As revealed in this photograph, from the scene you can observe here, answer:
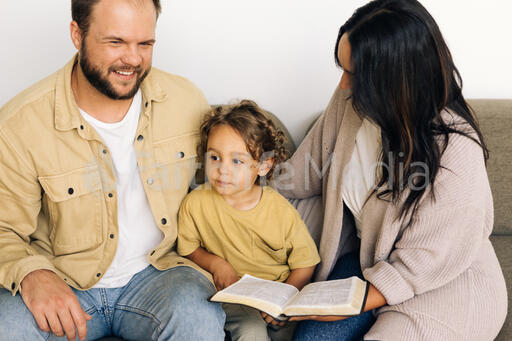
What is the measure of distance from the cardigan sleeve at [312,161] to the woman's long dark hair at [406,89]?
1.03 ft

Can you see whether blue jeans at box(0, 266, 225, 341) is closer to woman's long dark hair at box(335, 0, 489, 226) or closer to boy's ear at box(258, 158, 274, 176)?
boy's ear at box(258, 158, 274, 176)

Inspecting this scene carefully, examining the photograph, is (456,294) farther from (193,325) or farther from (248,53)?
(248,53)

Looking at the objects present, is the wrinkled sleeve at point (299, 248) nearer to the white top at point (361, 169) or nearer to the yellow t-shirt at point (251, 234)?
the yellow t-shirt at point (251, 234)

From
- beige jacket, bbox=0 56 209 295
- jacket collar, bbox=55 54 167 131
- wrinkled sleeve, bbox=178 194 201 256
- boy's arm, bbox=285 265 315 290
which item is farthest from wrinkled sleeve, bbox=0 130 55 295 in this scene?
boy's arm, bbox=285 265 315 290

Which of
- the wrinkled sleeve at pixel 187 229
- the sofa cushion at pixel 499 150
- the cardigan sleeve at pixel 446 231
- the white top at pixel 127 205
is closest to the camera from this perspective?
the cardigan sleeve at pixel 446 231

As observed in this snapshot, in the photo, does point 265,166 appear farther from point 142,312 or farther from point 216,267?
point 142,312

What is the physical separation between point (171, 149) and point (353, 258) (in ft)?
2.50

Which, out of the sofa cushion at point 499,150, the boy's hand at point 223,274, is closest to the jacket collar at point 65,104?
the boy's hand at point 223,274

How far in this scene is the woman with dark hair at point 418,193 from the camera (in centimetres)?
144

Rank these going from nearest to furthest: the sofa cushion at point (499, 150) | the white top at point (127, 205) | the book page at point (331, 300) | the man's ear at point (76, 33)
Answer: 1. the book page at point (331, 300)
2. the man's ear at point (76, 33)
3. the white top at point (127, 205)
4. the sofa cushion at point (499, 150)

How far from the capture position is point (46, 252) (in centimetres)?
175

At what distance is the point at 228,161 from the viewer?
1746 millimetres

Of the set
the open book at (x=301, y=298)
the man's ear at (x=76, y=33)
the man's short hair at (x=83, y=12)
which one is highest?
the man's short hair at (x=83, y=12)

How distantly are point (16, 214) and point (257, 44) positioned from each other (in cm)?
117
